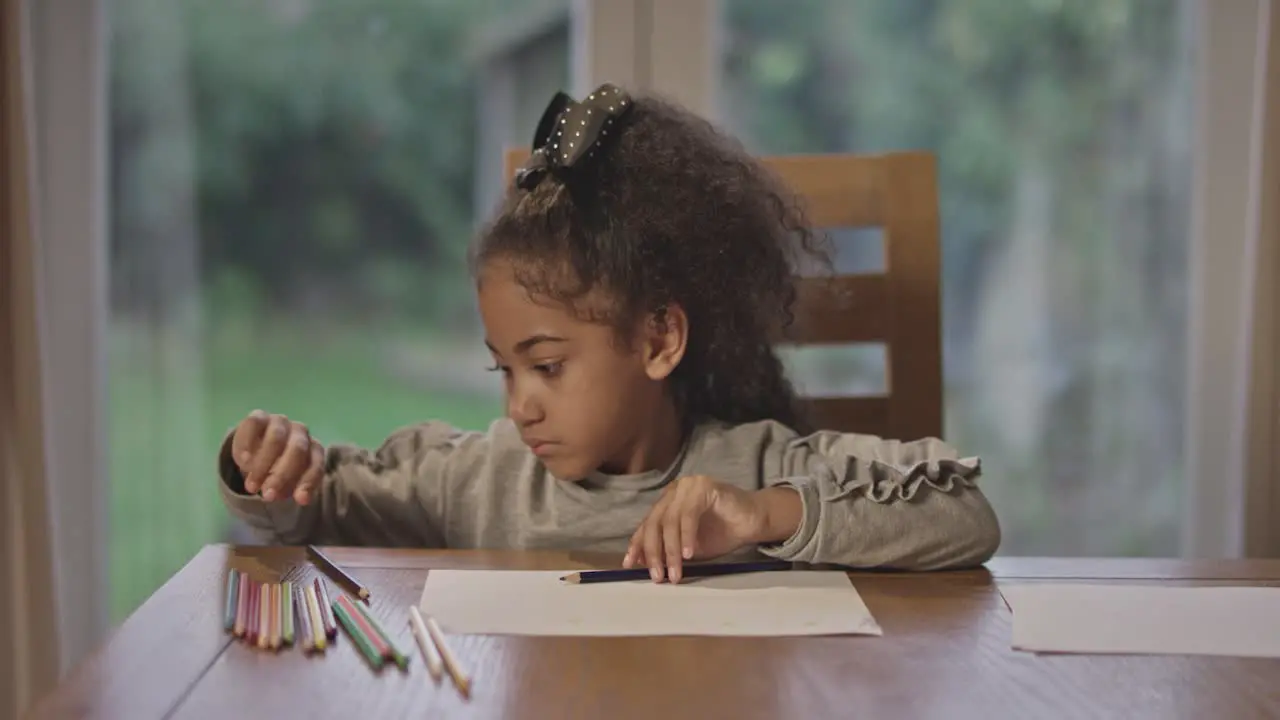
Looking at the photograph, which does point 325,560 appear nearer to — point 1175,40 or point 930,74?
point 930,74

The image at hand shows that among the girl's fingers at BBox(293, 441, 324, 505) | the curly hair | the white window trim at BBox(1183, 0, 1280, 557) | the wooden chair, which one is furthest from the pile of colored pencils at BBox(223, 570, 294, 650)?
the white window trim at BBox(1183, 0, 1280, 557)

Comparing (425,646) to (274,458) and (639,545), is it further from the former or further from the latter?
(274,458)

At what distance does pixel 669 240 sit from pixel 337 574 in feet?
1.43

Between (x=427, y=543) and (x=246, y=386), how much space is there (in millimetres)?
883

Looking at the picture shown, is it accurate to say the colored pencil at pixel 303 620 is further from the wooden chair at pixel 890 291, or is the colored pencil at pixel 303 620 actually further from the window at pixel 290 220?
the window at pixel 290 220

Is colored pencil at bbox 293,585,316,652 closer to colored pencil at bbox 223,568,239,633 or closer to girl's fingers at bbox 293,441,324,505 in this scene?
colored pencil at bbox 223,568,239,633

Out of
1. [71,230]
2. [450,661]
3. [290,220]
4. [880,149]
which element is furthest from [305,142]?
[450,661]

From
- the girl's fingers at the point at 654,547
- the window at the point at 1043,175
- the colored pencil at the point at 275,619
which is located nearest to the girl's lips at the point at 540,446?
the girl's fingers at the point at 654,547

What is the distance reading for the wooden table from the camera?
727 millimetres

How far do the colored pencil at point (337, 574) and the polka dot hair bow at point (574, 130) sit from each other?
39 centimetres

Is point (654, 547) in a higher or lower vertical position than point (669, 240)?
lower

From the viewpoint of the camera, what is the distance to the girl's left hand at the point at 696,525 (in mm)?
1006

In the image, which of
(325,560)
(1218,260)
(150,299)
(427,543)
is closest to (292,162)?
(150,299)

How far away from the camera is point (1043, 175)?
2041mm
